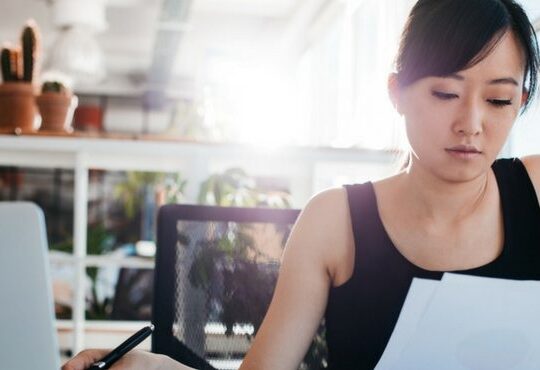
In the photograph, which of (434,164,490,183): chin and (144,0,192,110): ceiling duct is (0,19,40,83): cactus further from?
(144,0,192,110): ceiling duct

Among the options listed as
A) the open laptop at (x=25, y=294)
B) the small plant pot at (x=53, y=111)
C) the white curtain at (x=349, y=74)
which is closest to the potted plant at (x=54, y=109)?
the small plant pot at (x=53, y=111)

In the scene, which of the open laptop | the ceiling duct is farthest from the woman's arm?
the ceiling duct

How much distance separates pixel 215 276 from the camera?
3.50 feet

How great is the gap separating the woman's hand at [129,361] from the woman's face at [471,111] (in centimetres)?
39

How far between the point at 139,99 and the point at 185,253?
1188 centimetres

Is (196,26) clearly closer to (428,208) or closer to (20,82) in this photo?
(20,82)

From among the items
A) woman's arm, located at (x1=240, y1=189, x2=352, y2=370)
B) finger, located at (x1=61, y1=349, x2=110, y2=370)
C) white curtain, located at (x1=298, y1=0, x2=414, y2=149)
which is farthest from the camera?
white curtain, located at (x1=298, y1=0, x2=414, y2=149)

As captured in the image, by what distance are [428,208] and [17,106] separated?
2078mm

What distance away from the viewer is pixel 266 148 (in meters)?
2.50

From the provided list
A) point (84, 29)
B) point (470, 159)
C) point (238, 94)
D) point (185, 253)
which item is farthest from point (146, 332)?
point (238, 94)

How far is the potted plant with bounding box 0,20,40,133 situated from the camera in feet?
9.06

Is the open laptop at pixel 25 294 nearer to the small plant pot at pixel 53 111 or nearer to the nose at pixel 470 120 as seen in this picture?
the nose at pixel 470 120

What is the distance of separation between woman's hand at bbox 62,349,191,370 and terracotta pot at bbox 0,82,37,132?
2.11m

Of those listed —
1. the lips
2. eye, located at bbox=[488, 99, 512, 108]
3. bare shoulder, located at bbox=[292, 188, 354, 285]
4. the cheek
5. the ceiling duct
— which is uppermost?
the ceiling duct
